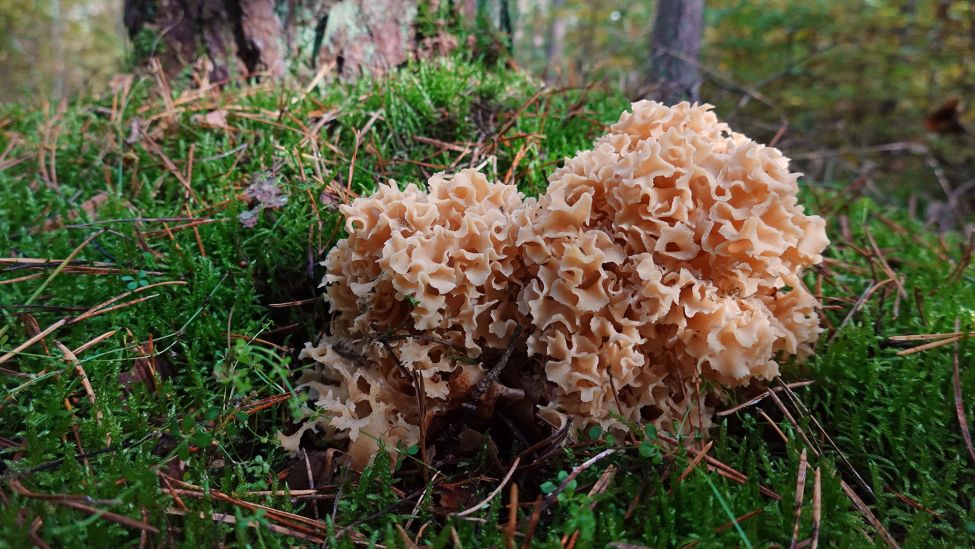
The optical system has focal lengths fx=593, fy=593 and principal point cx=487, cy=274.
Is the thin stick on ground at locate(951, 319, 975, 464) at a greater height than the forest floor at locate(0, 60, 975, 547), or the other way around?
the forest floor at locate(0, 60, 975, 547)

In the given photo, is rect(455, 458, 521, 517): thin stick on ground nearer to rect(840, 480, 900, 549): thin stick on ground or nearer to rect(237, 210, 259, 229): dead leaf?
rect(840, 480, 900, 549): thin stick on ground

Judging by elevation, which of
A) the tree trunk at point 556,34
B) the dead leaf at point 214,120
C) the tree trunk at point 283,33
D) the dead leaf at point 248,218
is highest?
the tree trunk at point 283,33

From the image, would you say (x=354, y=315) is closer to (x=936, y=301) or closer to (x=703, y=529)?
(x=703, y=529)

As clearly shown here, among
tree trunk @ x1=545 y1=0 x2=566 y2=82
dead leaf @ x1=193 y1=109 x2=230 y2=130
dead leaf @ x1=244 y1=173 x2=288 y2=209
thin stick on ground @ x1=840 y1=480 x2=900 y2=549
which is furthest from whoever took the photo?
tree trunk @ x1=545 y1=0 x2=566 y2=82

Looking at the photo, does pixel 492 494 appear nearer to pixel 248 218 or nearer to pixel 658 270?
pixel 658 270

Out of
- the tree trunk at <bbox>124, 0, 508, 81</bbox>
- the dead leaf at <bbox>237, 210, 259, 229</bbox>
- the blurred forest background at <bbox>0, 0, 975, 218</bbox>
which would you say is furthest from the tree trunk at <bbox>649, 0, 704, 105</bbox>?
the dead leaf at <bbox>237, 210, 259, 229</bbox>

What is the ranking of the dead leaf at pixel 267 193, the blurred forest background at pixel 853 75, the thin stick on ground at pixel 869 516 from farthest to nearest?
1. the blurred forest background at pixel 853 75
2. the dead leaf at pixel 267 193
3. the thin stick on ground at pixel 869 516

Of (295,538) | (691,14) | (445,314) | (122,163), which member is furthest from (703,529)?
(691,14)

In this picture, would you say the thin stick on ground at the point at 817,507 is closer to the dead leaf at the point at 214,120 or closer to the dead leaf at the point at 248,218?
the dead leaf at the point at 248,218

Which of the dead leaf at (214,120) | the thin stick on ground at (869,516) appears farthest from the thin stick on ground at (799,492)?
the dead leaf at (214,120)
